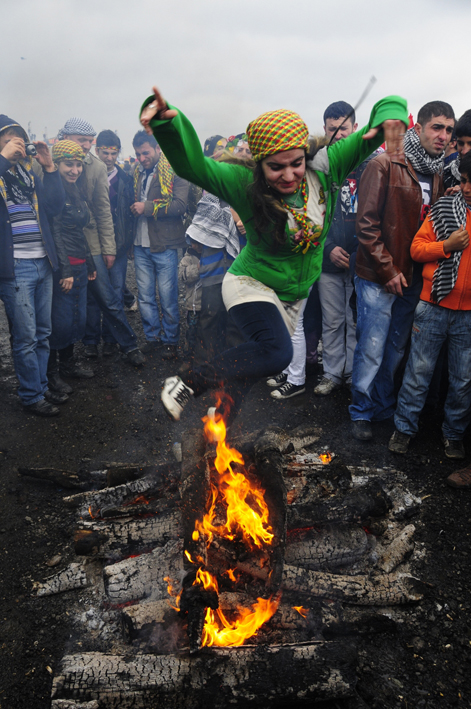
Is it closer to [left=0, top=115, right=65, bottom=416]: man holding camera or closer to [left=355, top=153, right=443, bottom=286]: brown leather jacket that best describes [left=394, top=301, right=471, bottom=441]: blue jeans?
[left=355, top=153, right=443, bottom=286]: brown leather jacket

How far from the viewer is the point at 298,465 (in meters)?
3.88

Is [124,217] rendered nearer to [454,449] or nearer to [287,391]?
[287,391]

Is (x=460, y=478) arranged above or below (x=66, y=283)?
below

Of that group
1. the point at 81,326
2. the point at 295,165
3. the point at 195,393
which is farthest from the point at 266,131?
the point at 81,326

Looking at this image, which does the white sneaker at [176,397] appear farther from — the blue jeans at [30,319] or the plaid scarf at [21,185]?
the plaid scarf at [21,185]

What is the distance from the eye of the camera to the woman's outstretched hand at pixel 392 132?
3.17 m

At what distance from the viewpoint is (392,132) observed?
321cm

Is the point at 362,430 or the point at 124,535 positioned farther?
the point at 362,430

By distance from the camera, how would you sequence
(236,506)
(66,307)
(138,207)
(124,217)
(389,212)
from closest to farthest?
(236,506), (389,212), (66,307), (138,207), (124,217)

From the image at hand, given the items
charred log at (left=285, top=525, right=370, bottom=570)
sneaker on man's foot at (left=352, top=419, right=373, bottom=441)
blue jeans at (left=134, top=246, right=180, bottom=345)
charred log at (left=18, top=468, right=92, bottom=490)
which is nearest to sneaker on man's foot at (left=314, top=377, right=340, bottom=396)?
sneaker on man's foot at (left=352, top=419, right=373, bottom=441)

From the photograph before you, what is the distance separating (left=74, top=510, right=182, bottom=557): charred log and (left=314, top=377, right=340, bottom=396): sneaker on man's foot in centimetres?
A: 337

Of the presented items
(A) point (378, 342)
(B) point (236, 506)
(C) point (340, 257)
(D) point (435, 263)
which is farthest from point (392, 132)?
(B) point (236, 506)

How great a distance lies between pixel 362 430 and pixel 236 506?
7.89ft

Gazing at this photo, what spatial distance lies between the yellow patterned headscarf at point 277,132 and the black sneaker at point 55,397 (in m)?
4.28
